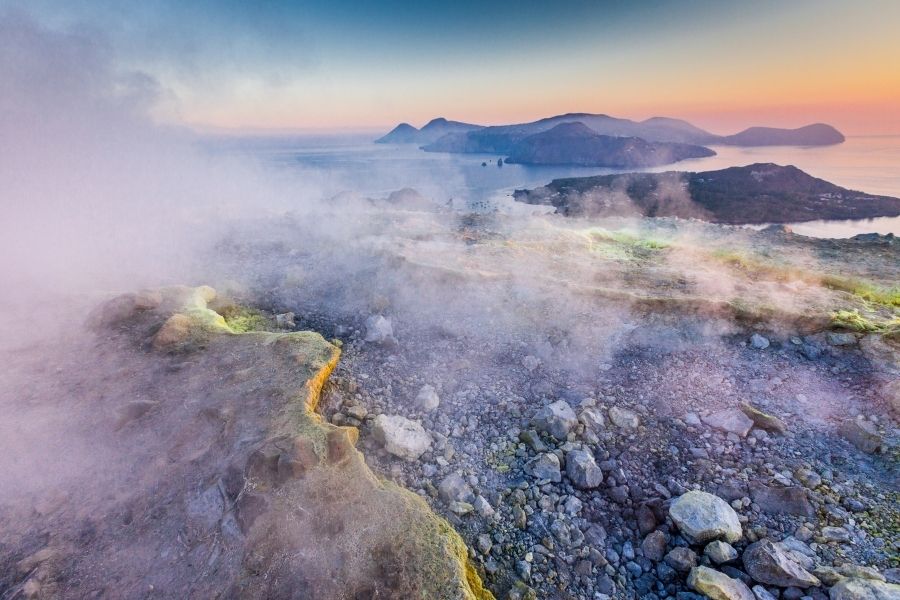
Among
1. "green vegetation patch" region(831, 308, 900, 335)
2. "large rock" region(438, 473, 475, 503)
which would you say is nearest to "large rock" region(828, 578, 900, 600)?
"large rock" region(438, 473, 475, 503)

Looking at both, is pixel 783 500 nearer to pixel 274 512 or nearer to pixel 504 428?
pixel 504 428

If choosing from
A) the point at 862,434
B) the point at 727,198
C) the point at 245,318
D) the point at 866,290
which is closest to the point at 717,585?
the point at 862,434

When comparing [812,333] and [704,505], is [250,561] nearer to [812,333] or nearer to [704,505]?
[704,505]

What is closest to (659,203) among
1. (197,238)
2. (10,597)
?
(197,238)

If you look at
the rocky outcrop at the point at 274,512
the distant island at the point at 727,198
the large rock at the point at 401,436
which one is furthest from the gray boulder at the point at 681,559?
the distant island at the point at 727,198

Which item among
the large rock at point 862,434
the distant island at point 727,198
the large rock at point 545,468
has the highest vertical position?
the large rock at point 862,434

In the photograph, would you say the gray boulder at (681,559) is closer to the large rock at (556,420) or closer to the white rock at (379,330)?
the large rock at (556,420)

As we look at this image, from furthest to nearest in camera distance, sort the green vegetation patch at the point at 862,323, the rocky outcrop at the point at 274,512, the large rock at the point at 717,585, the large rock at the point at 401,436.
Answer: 1. the green vegetation patch at the point at 862,323
2. the large rock at the point at 401,436
3. the large rock at the point at 717,585
4. the rocky outcrop at the point at 274,512
